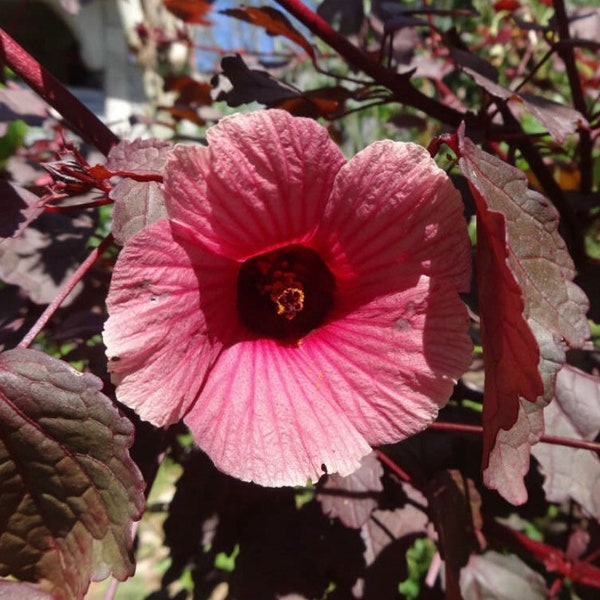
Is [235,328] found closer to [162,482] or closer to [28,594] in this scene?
[28,594]

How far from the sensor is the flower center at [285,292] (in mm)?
718

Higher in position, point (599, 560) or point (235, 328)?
point (235, 328)

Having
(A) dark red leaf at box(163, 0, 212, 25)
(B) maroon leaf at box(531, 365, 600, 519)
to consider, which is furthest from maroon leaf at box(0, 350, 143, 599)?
(A) dark red leaf at box(163, 0, 212, 25)

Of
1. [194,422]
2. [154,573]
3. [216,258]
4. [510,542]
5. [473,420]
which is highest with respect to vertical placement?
[216,258]

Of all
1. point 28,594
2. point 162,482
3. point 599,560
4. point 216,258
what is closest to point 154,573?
point 162,482

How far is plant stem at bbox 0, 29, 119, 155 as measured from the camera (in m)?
0.74

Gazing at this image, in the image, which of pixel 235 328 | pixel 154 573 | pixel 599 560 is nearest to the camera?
pixel 235 328

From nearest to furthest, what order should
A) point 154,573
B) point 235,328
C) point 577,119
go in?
point 235,328
point 577,119
point 154,573

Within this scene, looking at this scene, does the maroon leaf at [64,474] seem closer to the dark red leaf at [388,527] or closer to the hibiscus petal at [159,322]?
the hibiscus petal at [159,322]

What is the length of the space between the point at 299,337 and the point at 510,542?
2.08 ft

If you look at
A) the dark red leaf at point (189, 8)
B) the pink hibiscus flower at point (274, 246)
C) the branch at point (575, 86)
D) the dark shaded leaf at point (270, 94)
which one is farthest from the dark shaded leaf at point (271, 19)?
the dark red leaf at point (189, 8)

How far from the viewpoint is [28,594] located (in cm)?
60

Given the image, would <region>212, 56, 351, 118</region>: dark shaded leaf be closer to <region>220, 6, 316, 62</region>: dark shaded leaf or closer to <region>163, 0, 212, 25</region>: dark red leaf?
<region>220, 6, 316, 62</region>: dark shaded leaf

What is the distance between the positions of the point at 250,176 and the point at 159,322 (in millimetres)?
152
